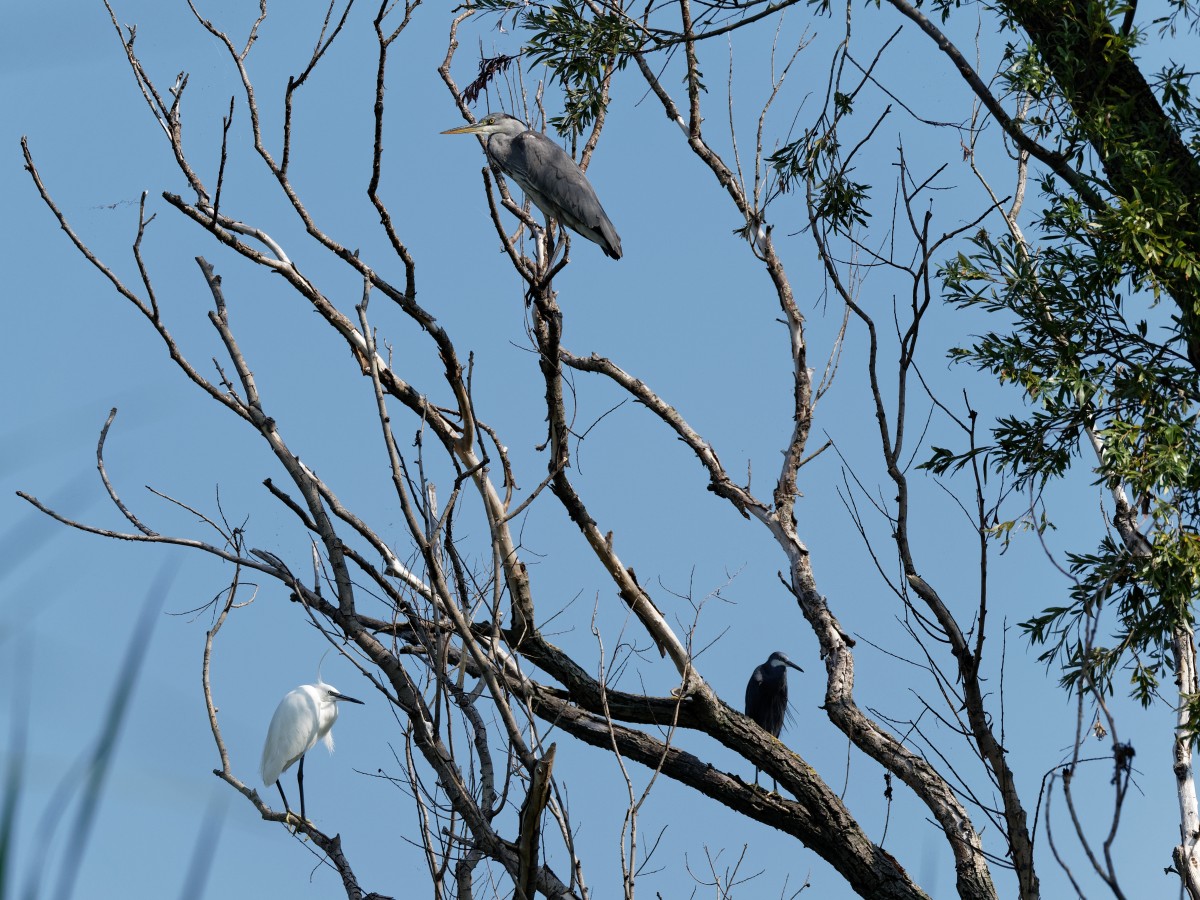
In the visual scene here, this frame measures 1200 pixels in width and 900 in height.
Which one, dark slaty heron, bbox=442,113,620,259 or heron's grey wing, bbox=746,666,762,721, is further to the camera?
heron's grey wing, bbox=746,666,762,721

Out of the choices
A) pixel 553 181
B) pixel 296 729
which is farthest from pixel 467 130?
pixel 296 729

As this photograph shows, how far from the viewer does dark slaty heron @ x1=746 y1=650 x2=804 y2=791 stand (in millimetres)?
7199

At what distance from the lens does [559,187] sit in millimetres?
5660

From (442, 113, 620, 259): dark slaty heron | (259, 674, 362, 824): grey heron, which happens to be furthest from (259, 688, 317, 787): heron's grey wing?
(442, 113, 620, 259): dark slaty heron

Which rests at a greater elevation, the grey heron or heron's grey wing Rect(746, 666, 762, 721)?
heron's grey wing Rect(746, 666, 762, 721)

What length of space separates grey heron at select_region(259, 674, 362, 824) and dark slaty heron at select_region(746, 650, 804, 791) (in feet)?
8.15

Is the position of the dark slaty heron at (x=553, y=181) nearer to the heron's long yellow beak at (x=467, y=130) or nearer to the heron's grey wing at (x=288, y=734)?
the heron's long yellow beak at (x=467, y=130)

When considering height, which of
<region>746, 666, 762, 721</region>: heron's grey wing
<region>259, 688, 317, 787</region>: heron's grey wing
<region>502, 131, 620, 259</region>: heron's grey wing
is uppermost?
<region>502, 131, 620, 259</region>: heron's grey wing

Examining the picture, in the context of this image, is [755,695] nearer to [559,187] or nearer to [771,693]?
[771,693]

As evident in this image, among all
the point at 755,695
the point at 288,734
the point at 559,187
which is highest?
the point at 559,187

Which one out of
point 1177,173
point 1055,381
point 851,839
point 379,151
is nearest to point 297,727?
point 851,839

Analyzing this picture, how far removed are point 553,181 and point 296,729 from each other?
2.83 m

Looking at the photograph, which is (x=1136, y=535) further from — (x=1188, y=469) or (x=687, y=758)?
(x=687, y=758)

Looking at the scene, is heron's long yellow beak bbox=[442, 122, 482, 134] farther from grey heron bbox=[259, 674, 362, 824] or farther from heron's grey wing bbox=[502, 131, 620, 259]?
grey heron bbox=[259, 674, 362, 824]
